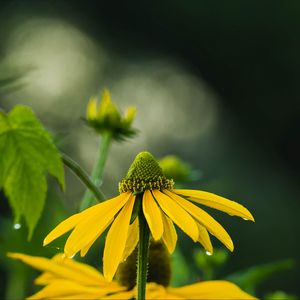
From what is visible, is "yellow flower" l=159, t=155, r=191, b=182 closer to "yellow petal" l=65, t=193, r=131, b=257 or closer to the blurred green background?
"yellow petal" l=65, t=193, r=131, b=257

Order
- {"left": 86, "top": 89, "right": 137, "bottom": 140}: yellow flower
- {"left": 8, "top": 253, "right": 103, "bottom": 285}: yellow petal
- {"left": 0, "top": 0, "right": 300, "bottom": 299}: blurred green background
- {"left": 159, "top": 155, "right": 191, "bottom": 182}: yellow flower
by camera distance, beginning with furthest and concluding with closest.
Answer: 1. {"left": 0, "top": 0, "right": 300, "bottom": 299}: blurred green background
2. {"left": 159, "top": 155, "right": 191, "bottom": 182}: yellow flower
3. {"left": 86, "top": 89, "right": 137, "bottom": 140}: yellow flower
4. {"left": 8, "top": 253, "right": 103, "bottom": 285}: yellow petal

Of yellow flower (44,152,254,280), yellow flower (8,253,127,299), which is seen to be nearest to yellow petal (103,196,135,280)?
yellow flower (44,152,254,280)

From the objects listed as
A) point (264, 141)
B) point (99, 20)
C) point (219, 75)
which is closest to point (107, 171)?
point (264, 141)

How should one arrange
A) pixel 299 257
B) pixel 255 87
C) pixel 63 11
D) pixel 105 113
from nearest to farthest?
pixel 105 113, pixel 299 257, pixel 255 87, pixel 63 11

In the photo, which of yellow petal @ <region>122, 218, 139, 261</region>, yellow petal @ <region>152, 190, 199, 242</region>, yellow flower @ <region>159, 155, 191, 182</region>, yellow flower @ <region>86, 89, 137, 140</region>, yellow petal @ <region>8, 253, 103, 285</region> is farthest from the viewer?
yellow flower @ <region>159, 155, 191, 182</region>

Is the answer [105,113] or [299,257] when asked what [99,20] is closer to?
[299,257]

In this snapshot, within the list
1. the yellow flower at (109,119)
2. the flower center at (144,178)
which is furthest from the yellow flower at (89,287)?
the yellow flower at (109,119)

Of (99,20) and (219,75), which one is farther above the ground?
(99,20)
